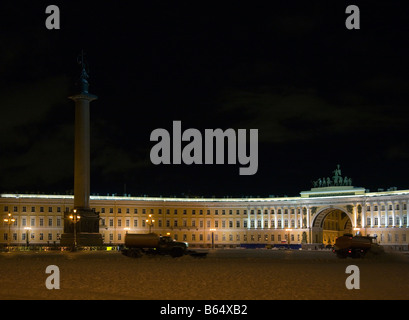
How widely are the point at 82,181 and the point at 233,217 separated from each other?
80.1m

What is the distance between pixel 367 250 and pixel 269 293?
33.1 m

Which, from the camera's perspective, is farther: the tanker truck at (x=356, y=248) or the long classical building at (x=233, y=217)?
the long classical building at (x=233, y=217)

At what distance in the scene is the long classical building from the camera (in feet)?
425

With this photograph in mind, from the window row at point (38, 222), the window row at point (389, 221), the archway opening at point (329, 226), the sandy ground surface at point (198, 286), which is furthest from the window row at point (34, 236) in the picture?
the sandy ground surface at point (198, 286)

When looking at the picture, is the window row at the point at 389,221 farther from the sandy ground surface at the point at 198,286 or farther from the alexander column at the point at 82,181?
the sandy ground surface at the point at 198,286

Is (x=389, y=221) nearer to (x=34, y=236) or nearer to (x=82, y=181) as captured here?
(x=34, y=236)

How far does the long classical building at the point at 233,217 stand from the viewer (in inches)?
5098

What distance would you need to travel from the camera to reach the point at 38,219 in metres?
133

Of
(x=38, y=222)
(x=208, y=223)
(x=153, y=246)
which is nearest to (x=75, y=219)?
(x=153, y=246)

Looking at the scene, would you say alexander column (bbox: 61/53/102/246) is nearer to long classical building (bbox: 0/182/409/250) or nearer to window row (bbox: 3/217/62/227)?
long classical building (bbox: 0/182/409/250)

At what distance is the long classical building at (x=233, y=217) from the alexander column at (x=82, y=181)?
53.0m
